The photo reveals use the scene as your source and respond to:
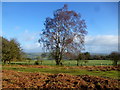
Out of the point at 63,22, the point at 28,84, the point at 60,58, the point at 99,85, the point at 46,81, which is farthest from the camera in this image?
the point at 60,58

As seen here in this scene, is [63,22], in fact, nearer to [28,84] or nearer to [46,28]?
[46,28]

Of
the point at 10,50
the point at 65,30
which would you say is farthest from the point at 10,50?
the point at 65,30

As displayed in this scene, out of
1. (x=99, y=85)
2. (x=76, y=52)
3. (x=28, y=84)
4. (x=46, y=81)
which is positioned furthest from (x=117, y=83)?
(x=76, y=52)

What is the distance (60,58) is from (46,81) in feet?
49.1

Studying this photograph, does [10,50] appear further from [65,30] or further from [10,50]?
[65,30]

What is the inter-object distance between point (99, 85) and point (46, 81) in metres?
1.96

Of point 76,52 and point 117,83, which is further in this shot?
point 76,52

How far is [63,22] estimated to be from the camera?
20.1m

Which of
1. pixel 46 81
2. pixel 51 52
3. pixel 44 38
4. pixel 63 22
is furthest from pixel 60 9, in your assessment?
pixel 46 81

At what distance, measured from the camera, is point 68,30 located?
2019 cm

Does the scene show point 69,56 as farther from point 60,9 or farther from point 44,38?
point 60,9

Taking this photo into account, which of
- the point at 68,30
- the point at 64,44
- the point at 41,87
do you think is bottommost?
the point at 41,87

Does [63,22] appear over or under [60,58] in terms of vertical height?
over

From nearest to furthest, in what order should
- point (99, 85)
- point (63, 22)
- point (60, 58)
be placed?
1. point (99, 85)
2. point (63, 22)
3. point (60, 58)
